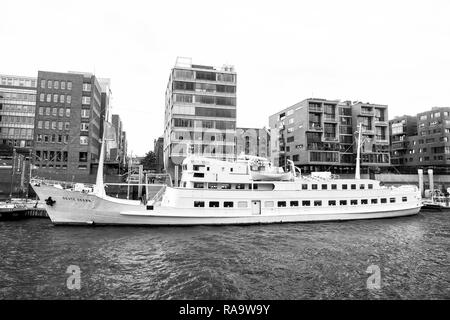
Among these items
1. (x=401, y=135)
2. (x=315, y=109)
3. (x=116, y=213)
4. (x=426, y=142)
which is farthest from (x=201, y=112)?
(x=401, y=135)

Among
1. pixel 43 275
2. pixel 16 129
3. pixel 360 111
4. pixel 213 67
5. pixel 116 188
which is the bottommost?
pixel 43 275

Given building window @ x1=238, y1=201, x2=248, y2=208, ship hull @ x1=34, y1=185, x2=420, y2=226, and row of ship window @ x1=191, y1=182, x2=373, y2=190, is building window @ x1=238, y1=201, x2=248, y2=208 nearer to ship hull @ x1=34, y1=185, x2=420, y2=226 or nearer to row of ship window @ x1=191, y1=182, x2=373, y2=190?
ship hull @ x1=34, y1=185, x2=420, y2=226

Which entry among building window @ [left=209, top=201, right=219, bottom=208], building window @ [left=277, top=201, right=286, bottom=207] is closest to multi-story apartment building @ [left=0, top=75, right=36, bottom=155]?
building window @ [left=209, top=201, right=219, bottom=208]

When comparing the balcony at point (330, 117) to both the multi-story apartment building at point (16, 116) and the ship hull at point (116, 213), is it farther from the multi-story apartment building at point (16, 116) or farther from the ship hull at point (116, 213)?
the multi-story apartment building at point (16, 116)

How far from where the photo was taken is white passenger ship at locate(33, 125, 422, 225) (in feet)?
82.0

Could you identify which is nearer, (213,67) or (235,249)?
(235,249)

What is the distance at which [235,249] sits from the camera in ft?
59.4

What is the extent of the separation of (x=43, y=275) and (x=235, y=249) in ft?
36.5

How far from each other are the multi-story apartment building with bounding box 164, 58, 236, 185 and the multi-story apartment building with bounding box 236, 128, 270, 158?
54197 millimetres

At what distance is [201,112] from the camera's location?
56.5m

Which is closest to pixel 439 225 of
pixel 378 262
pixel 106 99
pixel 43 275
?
pixel 378 262

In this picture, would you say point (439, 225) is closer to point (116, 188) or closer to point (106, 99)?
point (116, 188)
